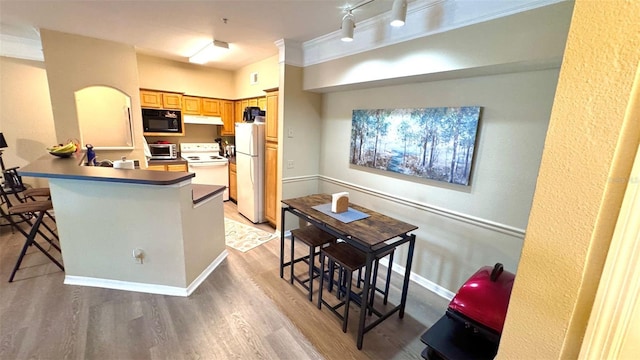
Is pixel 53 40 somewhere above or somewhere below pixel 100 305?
above

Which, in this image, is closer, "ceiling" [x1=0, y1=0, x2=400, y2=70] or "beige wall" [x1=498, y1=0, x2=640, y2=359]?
"beige wall" [x1=498, y1=0, x2=640, y2=359]

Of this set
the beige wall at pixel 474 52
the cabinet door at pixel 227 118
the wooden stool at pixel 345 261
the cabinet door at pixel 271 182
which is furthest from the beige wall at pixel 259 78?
the wooden stool at pixel 345 261

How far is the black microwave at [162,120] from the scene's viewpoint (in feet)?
14.4

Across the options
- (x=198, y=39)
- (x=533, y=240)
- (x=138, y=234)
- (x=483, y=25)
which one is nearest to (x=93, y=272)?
(x=138, y=234)

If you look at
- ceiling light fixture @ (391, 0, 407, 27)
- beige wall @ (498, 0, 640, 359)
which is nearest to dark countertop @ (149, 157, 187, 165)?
ceiling light fixture @ (391, 0, 407, 27)

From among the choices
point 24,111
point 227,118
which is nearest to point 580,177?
point 227,118

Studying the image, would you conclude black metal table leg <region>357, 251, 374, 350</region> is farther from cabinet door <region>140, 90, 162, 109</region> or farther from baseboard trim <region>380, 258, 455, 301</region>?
cabinet door <region>140, 90, 162, 109</region>

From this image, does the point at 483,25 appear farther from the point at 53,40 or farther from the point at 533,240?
the point at 53,40

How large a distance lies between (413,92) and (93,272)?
353 centimetres

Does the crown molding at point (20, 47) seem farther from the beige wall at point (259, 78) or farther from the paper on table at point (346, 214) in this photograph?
the paper on table at point (346, 214)

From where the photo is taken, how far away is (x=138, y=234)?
2.25 m

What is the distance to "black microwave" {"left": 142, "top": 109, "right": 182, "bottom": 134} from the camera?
4379 mm

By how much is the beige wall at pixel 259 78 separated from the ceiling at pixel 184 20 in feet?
1.32

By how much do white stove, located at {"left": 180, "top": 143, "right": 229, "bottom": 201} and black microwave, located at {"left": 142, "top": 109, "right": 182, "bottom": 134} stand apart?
47 centimetres
